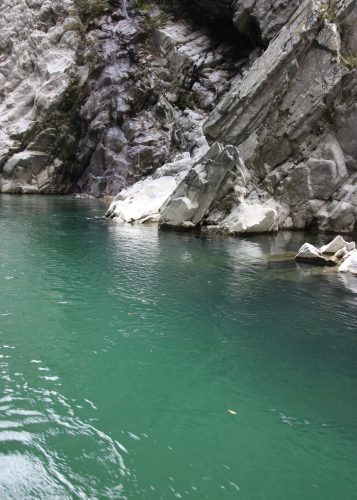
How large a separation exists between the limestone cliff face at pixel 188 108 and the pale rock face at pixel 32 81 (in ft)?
0.58

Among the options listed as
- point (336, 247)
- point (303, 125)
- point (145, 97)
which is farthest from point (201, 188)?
point (145, 97)

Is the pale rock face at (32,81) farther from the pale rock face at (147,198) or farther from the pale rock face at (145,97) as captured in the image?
the pale rock face at (147,198)

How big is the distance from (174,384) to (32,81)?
60.2m

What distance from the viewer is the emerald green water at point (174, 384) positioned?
18.4 feet

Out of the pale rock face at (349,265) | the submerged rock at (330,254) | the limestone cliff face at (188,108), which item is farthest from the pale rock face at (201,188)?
the pale rock face at (349,265)

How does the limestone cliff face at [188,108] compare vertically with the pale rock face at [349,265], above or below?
above

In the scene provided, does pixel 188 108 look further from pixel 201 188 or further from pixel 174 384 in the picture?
pixel 174 384

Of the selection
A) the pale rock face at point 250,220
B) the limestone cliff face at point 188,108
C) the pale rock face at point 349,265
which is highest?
the limestone cliff face at point 188,108

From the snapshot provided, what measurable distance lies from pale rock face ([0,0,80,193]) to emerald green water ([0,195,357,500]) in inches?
1534

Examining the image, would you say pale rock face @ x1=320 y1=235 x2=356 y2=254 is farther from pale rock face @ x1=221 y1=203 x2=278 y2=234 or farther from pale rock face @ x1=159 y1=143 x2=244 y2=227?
pale rock face @ x1=159 y1=143 x2=244 y2=227

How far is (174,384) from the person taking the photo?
8.07 meters

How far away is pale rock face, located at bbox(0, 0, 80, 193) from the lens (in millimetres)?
52469

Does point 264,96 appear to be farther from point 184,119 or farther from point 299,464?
point 299,464

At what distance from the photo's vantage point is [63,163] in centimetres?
5391
